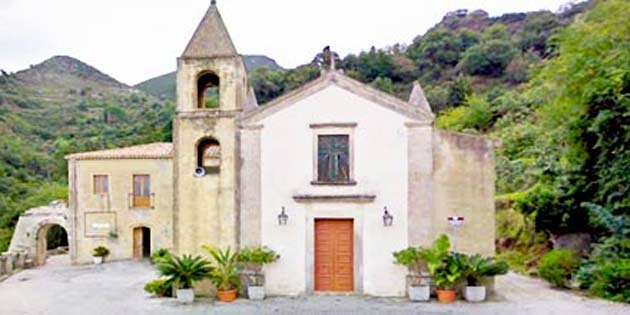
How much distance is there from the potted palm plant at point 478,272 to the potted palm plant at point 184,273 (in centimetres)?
680

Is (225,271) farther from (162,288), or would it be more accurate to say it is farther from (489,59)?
(489,59)

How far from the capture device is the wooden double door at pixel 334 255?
55.2ft

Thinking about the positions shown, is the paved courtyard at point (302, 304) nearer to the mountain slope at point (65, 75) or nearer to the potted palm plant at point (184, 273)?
the potted palm plant at point (184, 273)

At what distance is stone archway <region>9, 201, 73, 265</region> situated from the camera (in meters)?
31.4

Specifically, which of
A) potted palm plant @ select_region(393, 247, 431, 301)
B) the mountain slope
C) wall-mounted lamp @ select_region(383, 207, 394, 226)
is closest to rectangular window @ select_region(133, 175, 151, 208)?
wall-mounted lamp @ select_region(383, 207, 394, 226)

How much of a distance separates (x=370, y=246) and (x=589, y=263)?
5977 millimetres

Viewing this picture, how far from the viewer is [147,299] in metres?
16.7

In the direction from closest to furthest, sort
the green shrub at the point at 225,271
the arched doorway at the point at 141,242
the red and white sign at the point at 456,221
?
the red and white sign at the point at 456,221 → the green shrub at the point at 225,271 → the arched doorway at the point at 141,242

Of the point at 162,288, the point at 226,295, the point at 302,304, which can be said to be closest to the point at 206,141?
the point at 162,288

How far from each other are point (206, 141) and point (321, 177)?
11.9 feet

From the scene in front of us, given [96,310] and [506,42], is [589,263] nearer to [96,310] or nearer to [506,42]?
[96,310]

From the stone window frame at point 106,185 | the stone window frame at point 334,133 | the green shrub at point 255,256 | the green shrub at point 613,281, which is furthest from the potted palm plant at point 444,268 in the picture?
the stone window frame at point 106,185

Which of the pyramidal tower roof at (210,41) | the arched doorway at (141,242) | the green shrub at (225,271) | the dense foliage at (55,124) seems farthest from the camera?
the dense foliage at (55,124)

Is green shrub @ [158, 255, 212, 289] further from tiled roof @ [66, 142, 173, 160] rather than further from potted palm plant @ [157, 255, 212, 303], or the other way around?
tiled roof @ [66, 142, 173, 160]
